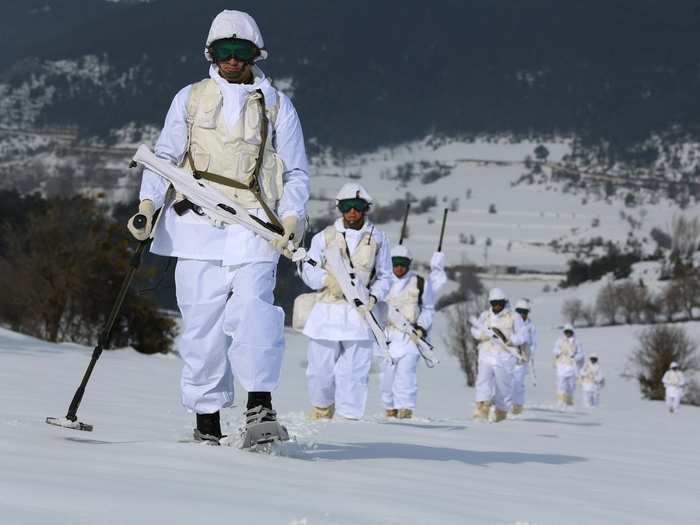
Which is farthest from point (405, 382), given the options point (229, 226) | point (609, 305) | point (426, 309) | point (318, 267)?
point (609, 305)

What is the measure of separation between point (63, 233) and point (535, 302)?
151 meters

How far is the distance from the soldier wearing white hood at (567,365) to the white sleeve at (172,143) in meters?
30.2

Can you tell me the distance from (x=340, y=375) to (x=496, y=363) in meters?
6.77

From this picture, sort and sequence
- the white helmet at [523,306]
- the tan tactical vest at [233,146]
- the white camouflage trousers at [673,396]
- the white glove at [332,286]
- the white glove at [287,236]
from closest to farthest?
the white glove at [287,236] < the tan tactical vest at [233,146] < the white glove at [332,286] < the white helmet at [523,306] < the white camouflage trousers at [673,396]

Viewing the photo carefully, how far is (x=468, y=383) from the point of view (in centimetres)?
5759

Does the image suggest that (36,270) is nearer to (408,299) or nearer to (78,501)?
(408,299)

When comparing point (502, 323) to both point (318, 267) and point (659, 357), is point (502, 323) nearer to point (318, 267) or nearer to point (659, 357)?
point (318, 267)

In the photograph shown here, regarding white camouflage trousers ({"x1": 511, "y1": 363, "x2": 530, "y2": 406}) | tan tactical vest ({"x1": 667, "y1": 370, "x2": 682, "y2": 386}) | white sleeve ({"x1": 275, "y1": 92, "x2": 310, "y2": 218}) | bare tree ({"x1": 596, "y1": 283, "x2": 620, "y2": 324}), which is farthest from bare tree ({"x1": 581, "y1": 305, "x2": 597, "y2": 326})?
white sleeve ({"x1": 275, "y1": 92, "x2": 310, "y2": 218})

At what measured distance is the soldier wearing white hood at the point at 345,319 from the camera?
13031 millimetres

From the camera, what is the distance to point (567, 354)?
38.6 metres

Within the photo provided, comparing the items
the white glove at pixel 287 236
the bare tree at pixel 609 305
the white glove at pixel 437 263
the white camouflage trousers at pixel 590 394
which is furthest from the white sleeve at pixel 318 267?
the bare tree at pixel 609 305

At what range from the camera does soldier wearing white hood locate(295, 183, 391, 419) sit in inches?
513

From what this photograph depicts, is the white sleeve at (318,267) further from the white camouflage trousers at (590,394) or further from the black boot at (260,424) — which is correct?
the white camouflage trousers at (590,394)

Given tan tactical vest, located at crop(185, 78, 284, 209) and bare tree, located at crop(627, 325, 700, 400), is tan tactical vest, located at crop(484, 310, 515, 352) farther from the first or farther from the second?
bare tree, located at crop(627, 325, 700, 400)
